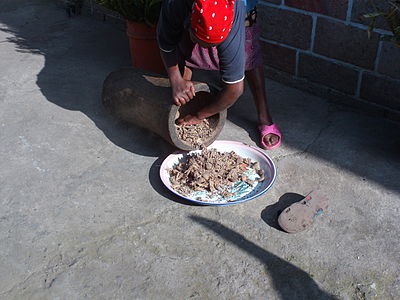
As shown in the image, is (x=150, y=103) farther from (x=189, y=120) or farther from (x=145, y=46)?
(x=145, y=46)

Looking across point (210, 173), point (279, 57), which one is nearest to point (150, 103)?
point (210, 173)

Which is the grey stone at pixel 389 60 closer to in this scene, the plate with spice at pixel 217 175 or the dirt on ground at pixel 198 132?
the plate with spice at pixel 217 175

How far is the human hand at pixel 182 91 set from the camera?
2531 millimetres

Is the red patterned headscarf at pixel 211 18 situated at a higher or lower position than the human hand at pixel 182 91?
higher

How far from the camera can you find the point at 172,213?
2398 millimetres

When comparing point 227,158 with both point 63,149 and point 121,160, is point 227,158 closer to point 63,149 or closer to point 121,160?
point 121,160

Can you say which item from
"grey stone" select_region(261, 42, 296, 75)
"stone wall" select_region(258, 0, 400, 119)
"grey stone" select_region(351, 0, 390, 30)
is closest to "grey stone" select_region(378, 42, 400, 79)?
"stone wall" select_region(258, 0, 400, 119)

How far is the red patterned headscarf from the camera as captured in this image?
2.12 metres

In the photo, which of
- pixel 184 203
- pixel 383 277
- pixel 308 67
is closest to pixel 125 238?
pixel 184 203

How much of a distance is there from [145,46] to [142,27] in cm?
13

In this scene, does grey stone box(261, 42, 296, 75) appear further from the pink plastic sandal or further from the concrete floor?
the pink plastic sandal

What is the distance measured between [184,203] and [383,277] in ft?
3.15

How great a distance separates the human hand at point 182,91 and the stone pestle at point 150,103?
40 mm

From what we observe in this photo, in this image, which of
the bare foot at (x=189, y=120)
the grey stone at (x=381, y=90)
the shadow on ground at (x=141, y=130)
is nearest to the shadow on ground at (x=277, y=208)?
the shadow on ground at (x=141, y=130)
